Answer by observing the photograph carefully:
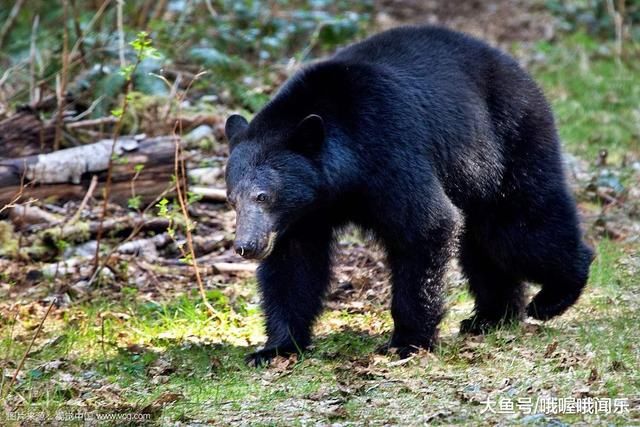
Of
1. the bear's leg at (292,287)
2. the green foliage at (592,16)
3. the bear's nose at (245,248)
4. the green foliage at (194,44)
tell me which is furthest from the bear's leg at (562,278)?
the green foliage at (592,16)

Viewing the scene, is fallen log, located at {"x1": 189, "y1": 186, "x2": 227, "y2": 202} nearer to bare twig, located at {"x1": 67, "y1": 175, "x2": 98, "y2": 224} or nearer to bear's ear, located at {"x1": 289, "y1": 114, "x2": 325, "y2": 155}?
bare twig, located at {"x1": 67, "y1": 175, "x2": 98, "y2": 224}

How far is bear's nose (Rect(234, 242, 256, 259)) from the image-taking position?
230 inches

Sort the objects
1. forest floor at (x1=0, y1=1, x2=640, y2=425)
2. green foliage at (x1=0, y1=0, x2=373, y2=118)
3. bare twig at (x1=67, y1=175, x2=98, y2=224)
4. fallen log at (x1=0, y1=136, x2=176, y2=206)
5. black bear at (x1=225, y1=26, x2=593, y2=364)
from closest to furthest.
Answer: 1. forest floor at (x1=0, y1=1, x2=640, y2=425)
2. black bear at (x1=225, y1=26, x2=593, y2=364)
3. bare twig at (x1=67, y1=175, x2=98, y2=224)
4. fallen log at (x1=0, y1=136, x2=176, y2=206)
5. green foliage at (x1=0, y1=0, x2=373, y2=118)

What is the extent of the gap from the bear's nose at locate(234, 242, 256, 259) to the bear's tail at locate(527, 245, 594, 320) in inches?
90.5

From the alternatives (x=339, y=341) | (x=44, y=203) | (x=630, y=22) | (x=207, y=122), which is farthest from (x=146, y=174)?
(x=630, y=22)

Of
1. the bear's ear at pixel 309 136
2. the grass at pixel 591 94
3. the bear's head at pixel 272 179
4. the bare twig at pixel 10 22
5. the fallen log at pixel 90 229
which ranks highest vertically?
the bear's ear at pixel 309 136

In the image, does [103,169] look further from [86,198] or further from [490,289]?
[490,289]

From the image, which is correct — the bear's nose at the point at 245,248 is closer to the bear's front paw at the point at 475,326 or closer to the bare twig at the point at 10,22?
the bear's front paw at the point at 475,326

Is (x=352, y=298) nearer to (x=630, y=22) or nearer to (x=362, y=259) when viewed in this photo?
(x=362, y=259)

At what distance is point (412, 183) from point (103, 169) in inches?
147

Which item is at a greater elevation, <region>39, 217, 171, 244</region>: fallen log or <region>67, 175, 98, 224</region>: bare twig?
<region>67, 175, 98, 224</region>: bare twig

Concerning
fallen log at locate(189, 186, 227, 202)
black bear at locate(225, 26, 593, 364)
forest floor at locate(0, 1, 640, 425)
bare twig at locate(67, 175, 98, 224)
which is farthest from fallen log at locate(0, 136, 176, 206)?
black bear at locate(225, 26, 593, 364)

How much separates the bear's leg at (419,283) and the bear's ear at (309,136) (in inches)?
30.1

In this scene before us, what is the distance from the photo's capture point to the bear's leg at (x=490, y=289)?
23.3 ft
